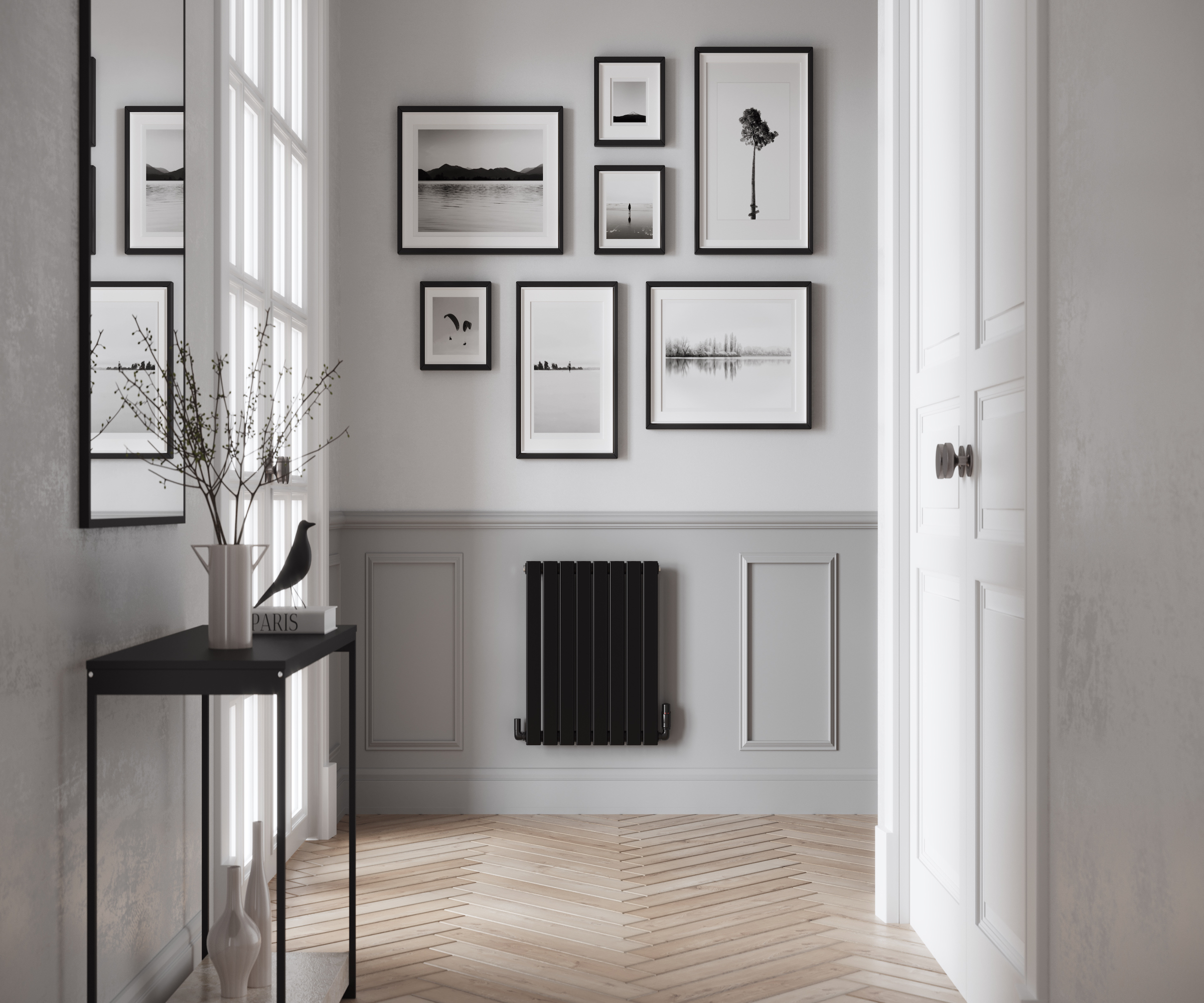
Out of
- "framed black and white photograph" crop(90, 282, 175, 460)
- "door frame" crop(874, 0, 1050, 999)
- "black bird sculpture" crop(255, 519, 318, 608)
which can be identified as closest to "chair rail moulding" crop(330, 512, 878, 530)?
"door frame" crop(874, 0, 1050, 999)

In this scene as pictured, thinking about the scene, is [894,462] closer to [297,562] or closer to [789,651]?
[789,651]

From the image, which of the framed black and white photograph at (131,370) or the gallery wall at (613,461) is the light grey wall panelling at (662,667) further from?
the framed black and white photograph at (131,370)

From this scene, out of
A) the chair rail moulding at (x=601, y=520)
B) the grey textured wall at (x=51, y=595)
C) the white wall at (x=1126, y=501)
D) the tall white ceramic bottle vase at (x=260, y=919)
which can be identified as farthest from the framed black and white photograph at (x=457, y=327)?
the white wall at (x=1126, y=501)

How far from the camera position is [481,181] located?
3176 millimetres

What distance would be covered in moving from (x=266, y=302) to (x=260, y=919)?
152 cm

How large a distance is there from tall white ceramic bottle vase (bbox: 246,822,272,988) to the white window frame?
11 centimetres

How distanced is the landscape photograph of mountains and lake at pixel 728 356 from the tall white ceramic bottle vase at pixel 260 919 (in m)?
1.97

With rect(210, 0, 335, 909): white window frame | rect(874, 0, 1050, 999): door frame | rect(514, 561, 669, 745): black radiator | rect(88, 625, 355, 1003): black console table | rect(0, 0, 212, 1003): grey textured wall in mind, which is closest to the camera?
rect(0, 0, 212, 1003): grey textured wall

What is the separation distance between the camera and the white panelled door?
1623mm

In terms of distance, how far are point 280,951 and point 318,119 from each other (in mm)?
2450

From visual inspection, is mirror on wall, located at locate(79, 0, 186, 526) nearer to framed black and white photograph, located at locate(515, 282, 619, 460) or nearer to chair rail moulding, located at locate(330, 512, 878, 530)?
chair rail moulding, located at locate(330, 512, 878, 530)

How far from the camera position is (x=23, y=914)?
4.12 feet

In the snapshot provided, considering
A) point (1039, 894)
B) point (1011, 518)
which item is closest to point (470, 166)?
point (1011, 518)

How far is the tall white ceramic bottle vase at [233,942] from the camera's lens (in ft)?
5.33
